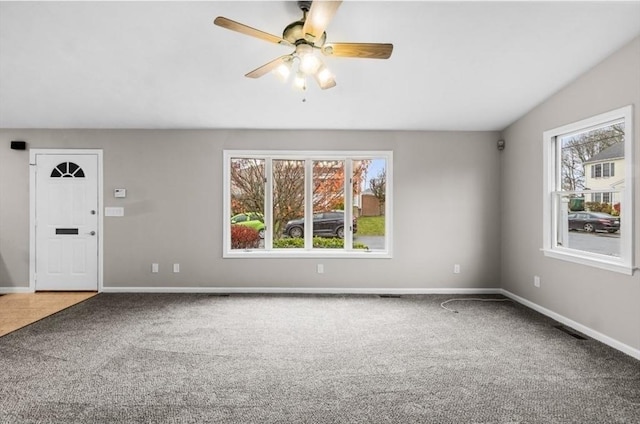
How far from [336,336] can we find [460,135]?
3383mm

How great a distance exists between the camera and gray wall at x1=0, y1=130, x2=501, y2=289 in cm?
505

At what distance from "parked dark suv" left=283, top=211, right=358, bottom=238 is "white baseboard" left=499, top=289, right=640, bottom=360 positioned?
243 centimetres

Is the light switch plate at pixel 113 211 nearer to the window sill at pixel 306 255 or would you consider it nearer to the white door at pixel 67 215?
the white door at pixel 67 215

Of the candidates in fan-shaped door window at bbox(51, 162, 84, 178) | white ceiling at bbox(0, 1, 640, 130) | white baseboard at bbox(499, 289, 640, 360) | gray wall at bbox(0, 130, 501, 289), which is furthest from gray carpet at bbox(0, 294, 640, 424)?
white ceiling at bbox(0, 1, 640, 130)

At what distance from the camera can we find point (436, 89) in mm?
3947

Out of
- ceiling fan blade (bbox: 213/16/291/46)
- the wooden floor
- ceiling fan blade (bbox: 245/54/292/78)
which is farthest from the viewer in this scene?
the wooden floor

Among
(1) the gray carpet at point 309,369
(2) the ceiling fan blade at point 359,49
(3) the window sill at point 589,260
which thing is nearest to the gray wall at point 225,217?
(1) the gray carpet at point 309,369

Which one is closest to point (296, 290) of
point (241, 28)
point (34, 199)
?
point (241, 28)

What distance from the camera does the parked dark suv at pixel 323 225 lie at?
5266 mm

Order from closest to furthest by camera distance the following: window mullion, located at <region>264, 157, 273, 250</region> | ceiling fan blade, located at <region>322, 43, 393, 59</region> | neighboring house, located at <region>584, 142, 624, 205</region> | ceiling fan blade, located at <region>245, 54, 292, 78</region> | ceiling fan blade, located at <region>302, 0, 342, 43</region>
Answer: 1. ceiling fan blade, located at <region>302, 0, 342, 43</region>
2. ceiling fan blade, located at <region>322, 43, 393, 59</region>
3. ceiling fan blade, located at <region>245, 54, 292, 78</region>
4. neighboring house, located at <region>584, 142, 624, 205</region>
5. window mullion, located at <region>264, 157, 273, 250</region>

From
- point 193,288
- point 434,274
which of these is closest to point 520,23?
point 434,274

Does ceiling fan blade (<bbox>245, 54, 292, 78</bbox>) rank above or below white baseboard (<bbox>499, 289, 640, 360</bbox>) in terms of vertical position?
above

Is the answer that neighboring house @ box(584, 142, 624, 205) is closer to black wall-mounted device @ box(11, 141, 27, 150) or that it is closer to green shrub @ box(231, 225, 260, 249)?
green shrub @ box(231, 225, 260, 249)

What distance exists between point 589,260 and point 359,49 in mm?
3093
